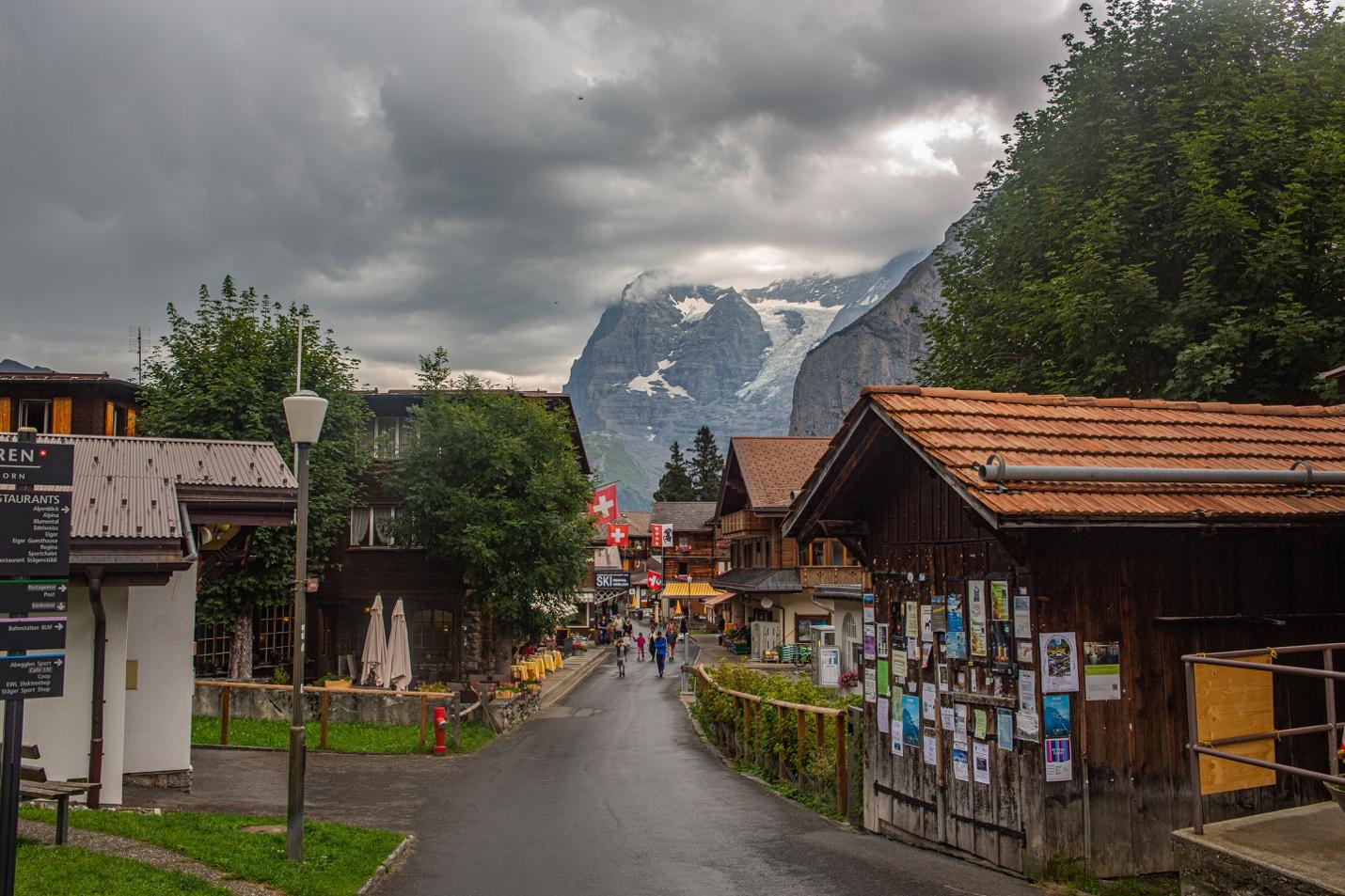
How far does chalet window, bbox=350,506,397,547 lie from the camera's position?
36.6 meters

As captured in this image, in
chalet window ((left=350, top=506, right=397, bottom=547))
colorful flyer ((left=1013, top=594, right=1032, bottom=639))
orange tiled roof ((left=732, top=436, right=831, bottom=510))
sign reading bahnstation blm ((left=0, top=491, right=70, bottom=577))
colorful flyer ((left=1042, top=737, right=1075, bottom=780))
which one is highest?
orange tiled roof ((left=732, top=436, right=831, bottom=510))

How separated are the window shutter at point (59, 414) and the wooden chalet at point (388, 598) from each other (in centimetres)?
1412

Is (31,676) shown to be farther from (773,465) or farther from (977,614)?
(773,465)

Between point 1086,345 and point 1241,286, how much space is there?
2974 mm

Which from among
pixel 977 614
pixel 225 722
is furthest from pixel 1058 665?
pixel 225 722

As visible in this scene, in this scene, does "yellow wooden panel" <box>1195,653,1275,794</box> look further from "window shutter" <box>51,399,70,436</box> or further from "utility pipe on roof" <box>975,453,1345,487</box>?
"window shutter" <box>51,399,70,436</box>

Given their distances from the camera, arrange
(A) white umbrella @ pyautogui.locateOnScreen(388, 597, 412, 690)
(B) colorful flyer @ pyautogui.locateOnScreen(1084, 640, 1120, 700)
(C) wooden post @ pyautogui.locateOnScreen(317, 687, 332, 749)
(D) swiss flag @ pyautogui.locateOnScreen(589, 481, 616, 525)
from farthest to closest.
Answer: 1. (D) swiss flag @ pyautogui.locateOnScreen(589, 481, 616, 525)
2. (A) white umbrella @ pyautogui.locateOnScreen(388, 597, 412, 690)
3. (C) wooden post @ pyautogui.locateOnScreen(317, 687, 332, 749)
4. (B) colorful flyer @ pyautogui.locateOnScreen(1084, 640, 1120, 700)

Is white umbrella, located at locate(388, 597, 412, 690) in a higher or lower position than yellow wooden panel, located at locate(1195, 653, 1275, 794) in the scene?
lower

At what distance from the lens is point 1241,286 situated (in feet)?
66.0

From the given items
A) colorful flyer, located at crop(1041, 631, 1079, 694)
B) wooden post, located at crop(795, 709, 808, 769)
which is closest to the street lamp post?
colorful flyer, located at crop(1041, 631, 1079, 694)

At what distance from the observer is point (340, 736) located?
22922 mm

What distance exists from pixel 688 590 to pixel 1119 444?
6772cm

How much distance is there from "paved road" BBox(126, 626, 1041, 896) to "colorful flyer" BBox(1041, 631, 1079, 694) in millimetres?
1726

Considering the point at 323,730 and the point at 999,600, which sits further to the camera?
the point at 323,730
